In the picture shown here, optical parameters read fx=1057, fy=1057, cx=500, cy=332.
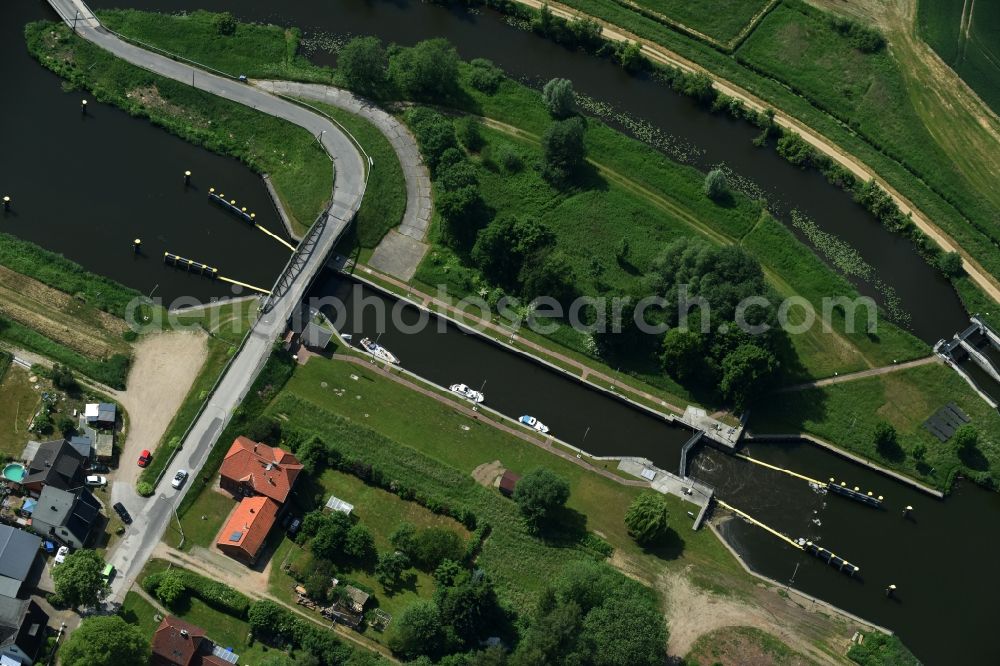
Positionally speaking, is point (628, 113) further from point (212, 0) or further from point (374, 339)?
point (212, 0)

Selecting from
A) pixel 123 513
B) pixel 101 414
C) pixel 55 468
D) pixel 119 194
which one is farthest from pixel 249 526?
pixel 119 194

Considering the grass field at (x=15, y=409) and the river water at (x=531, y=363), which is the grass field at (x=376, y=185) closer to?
the river water at (x=531, y=363)

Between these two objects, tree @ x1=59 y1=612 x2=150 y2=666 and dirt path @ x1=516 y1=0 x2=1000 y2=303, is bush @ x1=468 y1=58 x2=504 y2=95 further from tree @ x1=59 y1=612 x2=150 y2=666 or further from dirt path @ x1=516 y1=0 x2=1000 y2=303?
tree @ x1=59 y1=612 x2=150 y2=666

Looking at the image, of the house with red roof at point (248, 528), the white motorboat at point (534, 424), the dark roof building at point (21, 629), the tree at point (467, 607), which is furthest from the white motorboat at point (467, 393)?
the dark roof building at point (21, 629)

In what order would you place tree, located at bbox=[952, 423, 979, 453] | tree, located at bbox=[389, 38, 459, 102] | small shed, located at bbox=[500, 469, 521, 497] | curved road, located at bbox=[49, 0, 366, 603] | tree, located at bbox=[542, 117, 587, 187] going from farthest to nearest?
tree, located at bbox=[389, 38, 459, 102]
tree, located at bbox=[542, 117, 587, 187]
tree, located at bbox=[952, 423, 979, 453]
small shed, located at bbox=[500, 469, 521, 497]
curved road, located at bbox=[49, 0, 366, 603]

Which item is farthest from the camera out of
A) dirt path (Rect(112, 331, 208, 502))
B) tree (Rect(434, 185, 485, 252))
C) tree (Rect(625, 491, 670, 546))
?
tree (Rect(434, 185, 485, 252))

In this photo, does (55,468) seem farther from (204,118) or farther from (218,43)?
(218,43)

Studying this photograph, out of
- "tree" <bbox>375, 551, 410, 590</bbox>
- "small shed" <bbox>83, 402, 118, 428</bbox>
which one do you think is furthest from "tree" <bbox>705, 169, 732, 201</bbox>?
"small shed" <bbox>83, 402, 118, 428</bbox>
